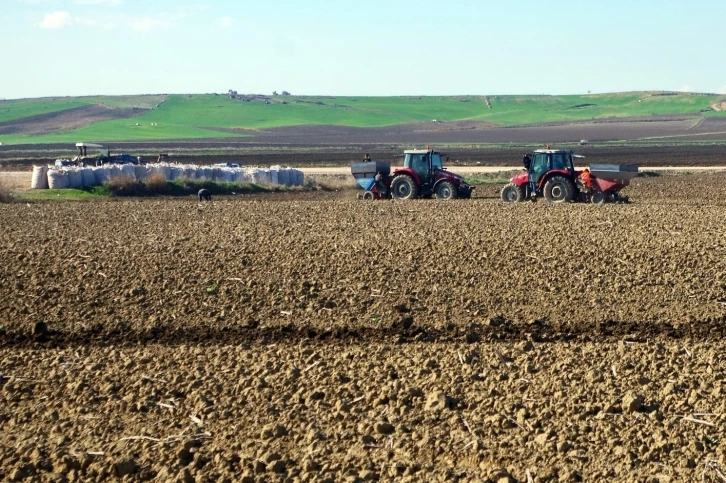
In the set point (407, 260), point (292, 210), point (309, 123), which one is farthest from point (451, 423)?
point (309, 123)

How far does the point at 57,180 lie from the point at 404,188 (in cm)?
1283

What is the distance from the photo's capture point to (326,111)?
146 meters

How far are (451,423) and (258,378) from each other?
2.35 meters

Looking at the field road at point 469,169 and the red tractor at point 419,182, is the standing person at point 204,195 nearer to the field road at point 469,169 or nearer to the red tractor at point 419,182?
the red tractor at point 419,182

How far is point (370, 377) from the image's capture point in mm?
9883

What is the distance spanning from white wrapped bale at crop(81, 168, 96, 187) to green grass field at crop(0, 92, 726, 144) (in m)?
75.6

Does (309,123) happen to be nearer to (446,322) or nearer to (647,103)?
(647,103)

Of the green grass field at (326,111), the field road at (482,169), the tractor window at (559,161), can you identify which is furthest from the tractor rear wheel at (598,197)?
the green grass field at (326,111)

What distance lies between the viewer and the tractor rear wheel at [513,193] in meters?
27.6

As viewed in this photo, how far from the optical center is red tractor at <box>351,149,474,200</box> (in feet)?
94.7

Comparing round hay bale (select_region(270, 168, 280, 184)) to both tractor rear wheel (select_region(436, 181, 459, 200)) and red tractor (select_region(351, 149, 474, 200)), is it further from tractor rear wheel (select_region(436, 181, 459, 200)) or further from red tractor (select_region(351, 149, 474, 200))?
tractor rear wheel (select_region(436, 181, 459, 200))

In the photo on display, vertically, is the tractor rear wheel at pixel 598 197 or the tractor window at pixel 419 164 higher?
the tractor window at pixel 419 164

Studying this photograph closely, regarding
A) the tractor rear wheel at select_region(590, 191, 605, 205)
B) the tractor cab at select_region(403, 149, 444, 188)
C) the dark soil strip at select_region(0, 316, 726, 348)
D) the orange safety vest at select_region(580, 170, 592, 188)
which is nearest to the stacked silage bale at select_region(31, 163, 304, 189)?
the tractor cab at select_region(403, 149, 444, 188)

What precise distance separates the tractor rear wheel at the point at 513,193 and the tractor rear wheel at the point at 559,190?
91 centimetres
